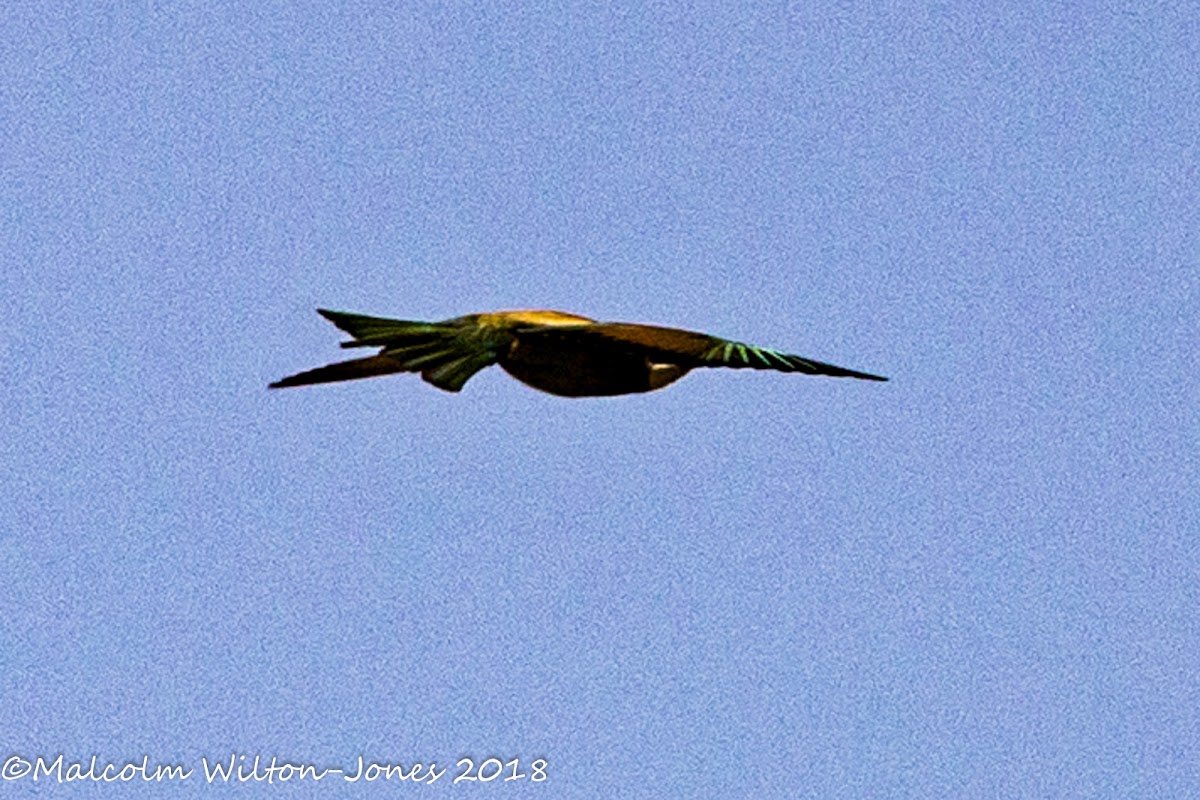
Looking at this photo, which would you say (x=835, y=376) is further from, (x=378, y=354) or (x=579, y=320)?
(x=378, y=354)

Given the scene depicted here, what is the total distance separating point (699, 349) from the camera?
1452 centimetres

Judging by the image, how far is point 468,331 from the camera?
1428 centimetres

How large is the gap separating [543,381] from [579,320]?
0.41 metres

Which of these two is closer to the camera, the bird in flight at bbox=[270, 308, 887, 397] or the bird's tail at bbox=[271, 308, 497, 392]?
the bird's tail at bbox=[271, 308, 497, 392]

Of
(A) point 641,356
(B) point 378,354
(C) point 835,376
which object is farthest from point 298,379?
(C) point 835,376

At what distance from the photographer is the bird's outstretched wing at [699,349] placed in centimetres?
1445

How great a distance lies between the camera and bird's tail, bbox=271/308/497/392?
45.1 feet

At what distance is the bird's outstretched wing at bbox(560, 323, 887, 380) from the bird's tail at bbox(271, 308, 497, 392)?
2.24ft

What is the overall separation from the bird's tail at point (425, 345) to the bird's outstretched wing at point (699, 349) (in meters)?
0.68

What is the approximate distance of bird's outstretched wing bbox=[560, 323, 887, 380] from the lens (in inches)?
569

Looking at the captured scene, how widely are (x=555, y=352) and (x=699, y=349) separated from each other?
2.69 ft

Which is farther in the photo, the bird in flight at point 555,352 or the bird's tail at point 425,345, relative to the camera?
the bird in flight at point 555,352

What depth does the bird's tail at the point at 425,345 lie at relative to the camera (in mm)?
13750

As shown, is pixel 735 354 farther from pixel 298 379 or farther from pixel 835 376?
pixel 298 379
